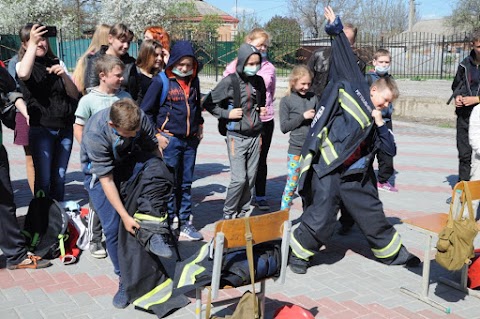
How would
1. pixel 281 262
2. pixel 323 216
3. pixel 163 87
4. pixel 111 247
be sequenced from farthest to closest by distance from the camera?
pixel 163 87, pixel 323 216, pixel 111 247, pixel 281 262

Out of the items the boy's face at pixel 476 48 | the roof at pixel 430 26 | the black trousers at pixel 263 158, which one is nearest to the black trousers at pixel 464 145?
the boy's face at pixel 476 48

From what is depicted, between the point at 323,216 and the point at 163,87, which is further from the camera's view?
the point at 163,87

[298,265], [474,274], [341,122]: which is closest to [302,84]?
[341,122]

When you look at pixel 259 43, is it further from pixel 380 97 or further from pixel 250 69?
pixel 380 97

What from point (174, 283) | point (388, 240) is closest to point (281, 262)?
point (174, 283)

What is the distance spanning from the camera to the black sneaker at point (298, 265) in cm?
495

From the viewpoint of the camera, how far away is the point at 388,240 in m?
4.97

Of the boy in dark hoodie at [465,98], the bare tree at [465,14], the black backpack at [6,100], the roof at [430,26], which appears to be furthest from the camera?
the roof at [430,26]

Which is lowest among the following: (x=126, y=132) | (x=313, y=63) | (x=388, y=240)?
(x=388, y=240)

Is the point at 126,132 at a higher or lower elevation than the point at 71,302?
higher

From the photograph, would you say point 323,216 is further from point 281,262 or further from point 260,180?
point 260,180

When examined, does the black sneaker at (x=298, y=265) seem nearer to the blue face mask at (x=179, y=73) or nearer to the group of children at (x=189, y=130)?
the group of children at (x=189, y=130)

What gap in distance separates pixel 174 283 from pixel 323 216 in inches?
53.1

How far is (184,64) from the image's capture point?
5.37 meters
